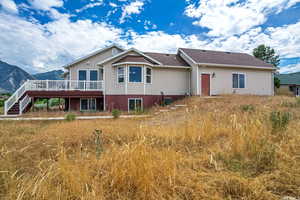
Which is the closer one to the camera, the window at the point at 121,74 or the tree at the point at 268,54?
the window at the point at 121,74

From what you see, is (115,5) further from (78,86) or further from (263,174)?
(263,174)

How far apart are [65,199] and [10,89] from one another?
339 feet

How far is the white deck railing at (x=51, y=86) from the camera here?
13100 millimetres

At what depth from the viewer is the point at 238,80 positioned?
16.4 metres

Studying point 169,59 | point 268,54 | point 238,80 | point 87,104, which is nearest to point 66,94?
point 87,104

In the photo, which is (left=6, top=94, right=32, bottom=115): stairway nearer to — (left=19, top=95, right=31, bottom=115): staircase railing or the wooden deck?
(left=19, top=95, right=31, bottom=115): staircase railing

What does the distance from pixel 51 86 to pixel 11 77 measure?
96494 millimetres

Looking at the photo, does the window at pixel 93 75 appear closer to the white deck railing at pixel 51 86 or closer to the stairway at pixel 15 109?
the white deck railing at pixel 51 86

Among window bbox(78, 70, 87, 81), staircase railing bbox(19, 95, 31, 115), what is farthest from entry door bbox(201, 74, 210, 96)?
staircase railing bbox(19, 95, 31, 115)

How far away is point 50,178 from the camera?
185 centimetres

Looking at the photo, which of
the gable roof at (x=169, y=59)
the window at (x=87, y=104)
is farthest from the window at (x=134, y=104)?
the gable roof at (x=169, y=59)

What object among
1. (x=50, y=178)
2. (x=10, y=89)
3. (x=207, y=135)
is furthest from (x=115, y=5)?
(x=10, y=89)

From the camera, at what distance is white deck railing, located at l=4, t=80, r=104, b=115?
13100 mm

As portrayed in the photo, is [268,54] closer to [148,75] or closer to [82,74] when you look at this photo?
[148,75]
